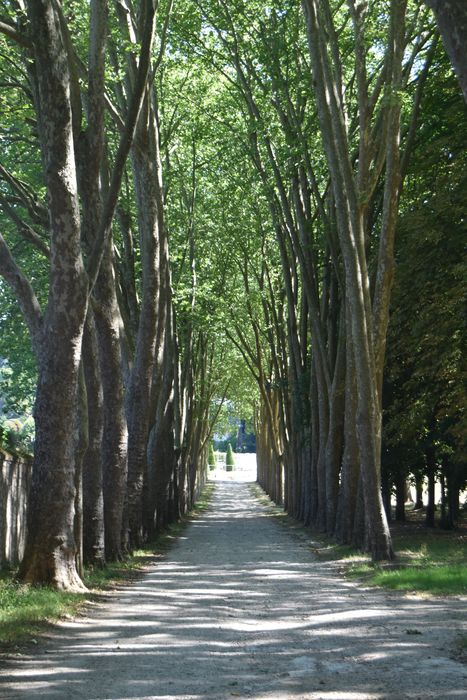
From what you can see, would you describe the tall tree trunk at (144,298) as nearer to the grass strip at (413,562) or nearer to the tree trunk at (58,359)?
the grass strip at (413,562)

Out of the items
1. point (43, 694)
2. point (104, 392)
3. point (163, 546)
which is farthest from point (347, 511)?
point (43, 694)

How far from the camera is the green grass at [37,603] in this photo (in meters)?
10.2

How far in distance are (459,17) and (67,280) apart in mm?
8944

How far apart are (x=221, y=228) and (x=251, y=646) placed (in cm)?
3010

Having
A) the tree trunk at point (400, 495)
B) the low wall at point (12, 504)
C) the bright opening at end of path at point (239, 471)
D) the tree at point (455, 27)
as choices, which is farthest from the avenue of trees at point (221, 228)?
the bright opening at end of path at point (239, 471)

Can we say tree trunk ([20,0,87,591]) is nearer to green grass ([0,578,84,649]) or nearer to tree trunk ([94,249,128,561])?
green grass ([0,578,84,649])

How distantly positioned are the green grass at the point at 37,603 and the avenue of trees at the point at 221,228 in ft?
1.49

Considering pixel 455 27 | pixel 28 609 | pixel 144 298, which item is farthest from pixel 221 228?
pixel 455 27

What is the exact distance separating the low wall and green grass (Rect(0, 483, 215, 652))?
2.77ft

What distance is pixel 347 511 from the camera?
24.5 metres

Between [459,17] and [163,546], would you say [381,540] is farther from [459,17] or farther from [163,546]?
[459,17]

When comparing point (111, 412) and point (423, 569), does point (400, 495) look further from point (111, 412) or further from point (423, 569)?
point (423, 569)

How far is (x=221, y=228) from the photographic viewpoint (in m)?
39.2

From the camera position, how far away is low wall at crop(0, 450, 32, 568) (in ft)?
55.8
